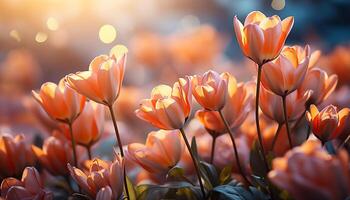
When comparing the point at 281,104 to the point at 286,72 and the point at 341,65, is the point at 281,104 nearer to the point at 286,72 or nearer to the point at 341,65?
the point at 286,72

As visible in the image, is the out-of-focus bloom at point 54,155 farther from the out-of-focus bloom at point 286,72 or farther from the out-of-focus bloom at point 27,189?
the out-of-focus bloom at point 286,72

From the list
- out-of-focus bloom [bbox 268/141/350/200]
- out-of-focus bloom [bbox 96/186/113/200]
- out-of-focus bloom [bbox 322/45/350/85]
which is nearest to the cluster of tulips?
out-of-focus bloom [bbox 96/186/113/200]

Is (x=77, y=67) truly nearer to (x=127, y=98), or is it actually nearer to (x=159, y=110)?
(x=127, y=98)

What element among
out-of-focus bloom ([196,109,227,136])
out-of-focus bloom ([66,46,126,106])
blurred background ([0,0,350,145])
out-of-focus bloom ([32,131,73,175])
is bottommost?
blurred background ([0,0,350,145])

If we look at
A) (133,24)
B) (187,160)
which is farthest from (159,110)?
(133,24)

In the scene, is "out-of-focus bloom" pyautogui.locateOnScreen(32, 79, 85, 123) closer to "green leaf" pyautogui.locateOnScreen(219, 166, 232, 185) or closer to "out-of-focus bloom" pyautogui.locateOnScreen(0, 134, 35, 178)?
"out-of-focus bloom" pyautogui.locateOnScreen(0, 134, 35, 178)

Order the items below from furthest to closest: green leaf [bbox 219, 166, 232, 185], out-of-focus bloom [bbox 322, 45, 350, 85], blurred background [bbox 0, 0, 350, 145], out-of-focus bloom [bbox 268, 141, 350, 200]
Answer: blurred background [bbox 0, 0, 350, 145]
out-of-focus bloom [bbox 322, 45, 350, 85]
green leaf [bbox 219, 166, 232, 185]
out-of-focus bloom [bbox 268, 141, 350, 200]
